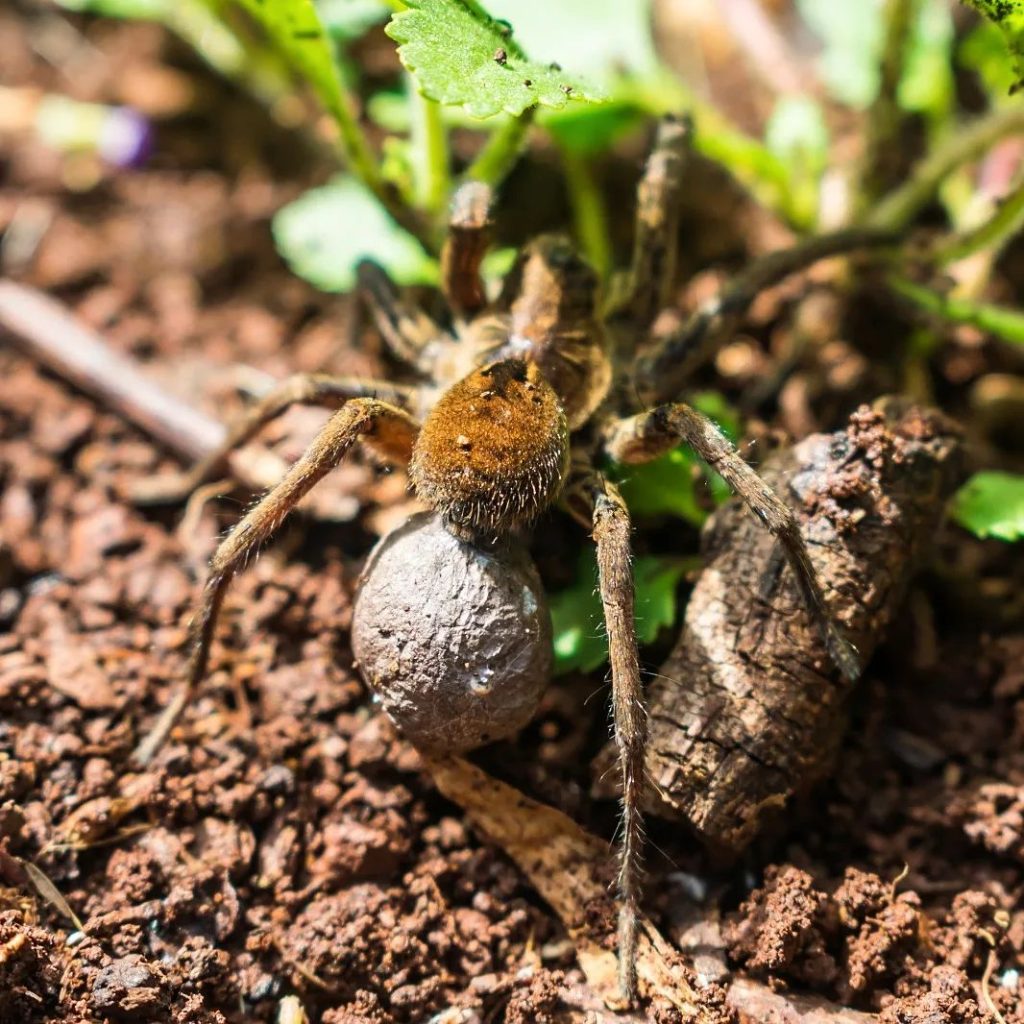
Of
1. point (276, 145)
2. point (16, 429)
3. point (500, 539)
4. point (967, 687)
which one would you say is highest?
point (276, 145)

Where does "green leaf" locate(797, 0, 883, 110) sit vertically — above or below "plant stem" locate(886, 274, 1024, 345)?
above

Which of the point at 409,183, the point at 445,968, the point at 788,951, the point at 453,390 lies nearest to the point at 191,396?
the point at 409,183

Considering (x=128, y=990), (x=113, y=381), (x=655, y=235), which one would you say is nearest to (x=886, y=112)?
(x=655, y=235)

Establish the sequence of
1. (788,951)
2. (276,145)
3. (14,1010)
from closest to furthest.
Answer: (14,1010)
(788,951)
(276,145)

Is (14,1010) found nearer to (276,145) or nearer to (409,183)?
(409,183)

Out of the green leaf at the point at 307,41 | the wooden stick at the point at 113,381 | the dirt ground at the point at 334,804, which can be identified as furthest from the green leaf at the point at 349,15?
the wooden stick at the point at 113,381

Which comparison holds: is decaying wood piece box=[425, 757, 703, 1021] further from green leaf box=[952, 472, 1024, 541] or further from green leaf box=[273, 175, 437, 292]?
green leaf box=[273, 175, 437, 292]

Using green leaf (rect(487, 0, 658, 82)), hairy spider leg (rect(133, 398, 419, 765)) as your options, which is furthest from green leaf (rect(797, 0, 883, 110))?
hairy spider leg (rect(133, 398, 419, 765))

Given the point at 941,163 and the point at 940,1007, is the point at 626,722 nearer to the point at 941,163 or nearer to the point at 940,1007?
the point at 940,1007
